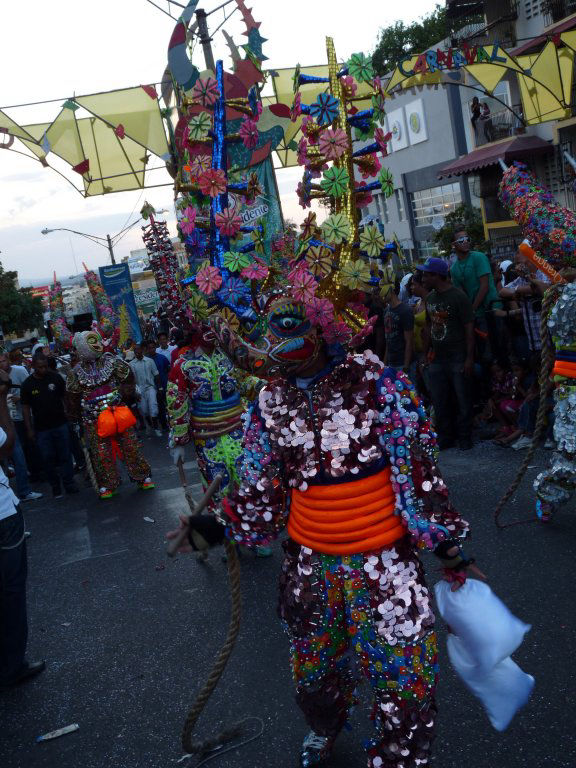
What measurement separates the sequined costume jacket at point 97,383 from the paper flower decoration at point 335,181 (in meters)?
5.89

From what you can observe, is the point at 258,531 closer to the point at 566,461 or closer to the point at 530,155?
the point at 566,461

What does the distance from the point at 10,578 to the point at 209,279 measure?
2129 millimetres

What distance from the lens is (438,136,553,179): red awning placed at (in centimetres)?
1858

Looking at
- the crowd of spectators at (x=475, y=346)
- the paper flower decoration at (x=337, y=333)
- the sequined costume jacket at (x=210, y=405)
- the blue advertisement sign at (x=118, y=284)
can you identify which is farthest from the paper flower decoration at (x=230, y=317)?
the blue advertisement sign at (x=118, y=284)

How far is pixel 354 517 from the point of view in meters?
2.48

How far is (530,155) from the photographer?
19141 mm

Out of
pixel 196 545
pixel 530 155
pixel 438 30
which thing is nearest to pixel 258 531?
pixel 196 545

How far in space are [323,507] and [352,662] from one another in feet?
2.29

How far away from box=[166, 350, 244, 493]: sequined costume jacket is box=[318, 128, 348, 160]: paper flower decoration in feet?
8.66

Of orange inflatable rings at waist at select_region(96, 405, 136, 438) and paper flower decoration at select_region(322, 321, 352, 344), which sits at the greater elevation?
paper flower decoration at select_region(322, 321, 352, 344)

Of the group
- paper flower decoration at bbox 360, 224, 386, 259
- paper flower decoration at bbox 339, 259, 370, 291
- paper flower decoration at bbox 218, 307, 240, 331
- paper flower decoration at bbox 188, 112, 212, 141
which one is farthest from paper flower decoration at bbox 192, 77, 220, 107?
paper flower decoration at bbox 339, 259, 370, 291

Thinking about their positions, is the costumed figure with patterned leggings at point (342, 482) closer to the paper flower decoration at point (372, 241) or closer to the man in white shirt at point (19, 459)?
the paper flower decoration at point (372, 241)

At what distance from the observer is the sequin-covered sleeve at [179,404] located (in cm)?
513

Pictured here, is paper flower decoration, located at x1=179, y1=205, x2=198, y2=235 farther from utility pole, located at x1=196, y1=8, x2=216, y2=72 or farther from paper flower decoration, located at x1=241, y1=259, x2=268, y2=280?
utility pole, located at x1=196, y1=8, x2=216, y2=72
